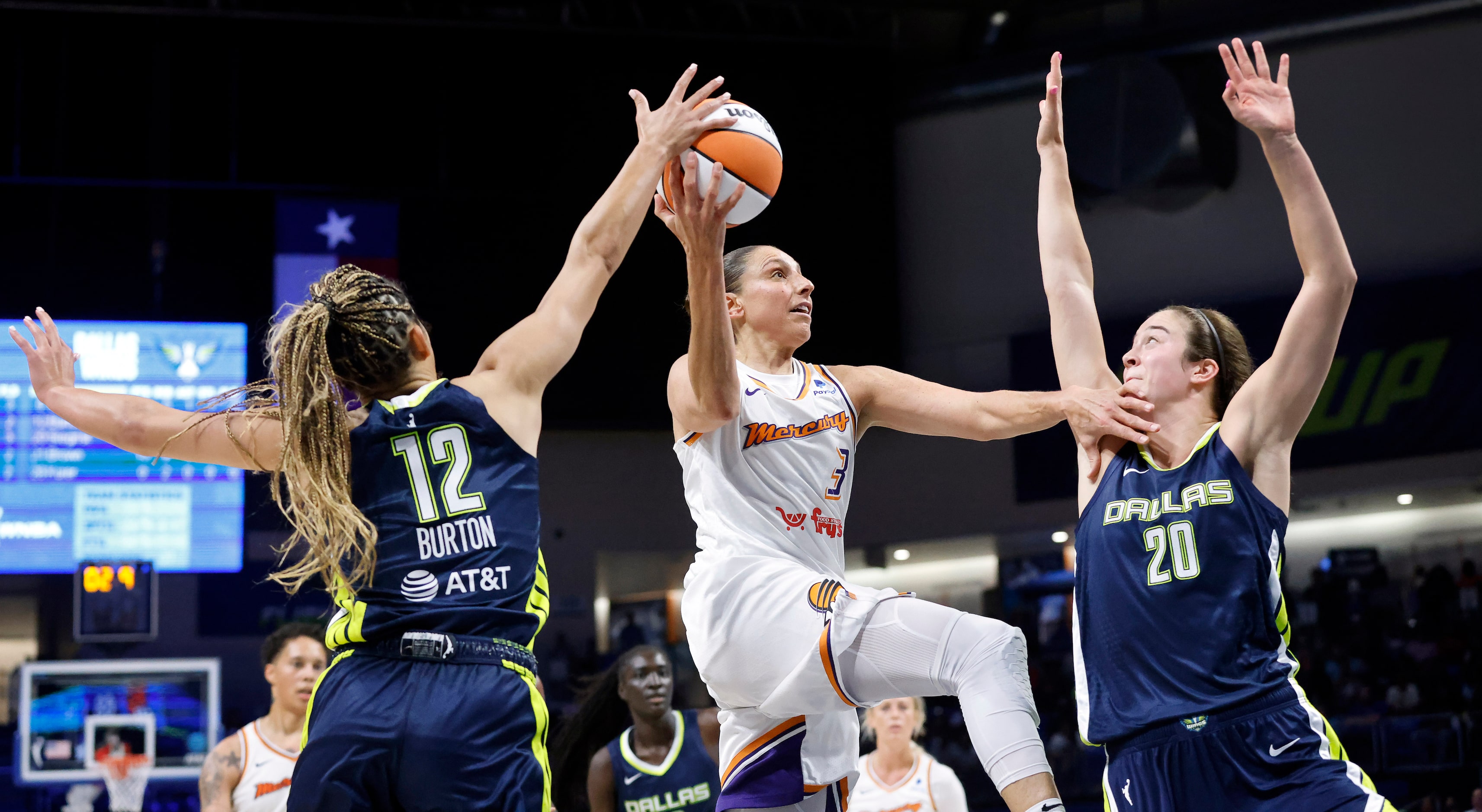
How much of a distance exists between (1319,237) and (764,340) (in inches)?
62.2

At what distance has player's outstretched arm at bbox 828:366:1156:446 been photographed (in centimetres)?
330

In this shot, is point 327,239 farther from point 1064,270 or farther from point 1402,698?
point 1402,698

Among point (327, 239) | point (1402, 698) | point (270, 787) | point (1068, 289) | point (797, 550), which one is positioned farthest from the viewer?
point (327, 239)

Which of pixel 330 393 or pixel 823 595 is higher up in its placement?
pixel 330 393

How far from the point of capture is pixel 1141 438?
126 inches

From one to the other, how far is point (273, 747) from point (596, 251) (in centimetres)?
462

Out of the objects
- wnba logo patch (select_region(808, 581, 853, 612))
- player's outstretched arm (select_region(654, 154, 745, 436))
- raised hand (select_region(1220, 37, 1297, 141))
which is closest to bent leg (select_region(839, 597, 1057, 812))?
wnba logo patch (select_region(808, 581, 853, 612))

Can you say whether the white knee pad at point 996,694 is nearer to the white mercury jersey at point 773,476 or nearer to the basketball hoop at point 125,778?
the white mercury jersey at point 773,476

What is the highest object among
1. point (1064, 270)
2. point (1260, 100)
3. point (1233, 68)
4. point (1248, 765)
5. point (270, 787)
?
point (1233, 68)

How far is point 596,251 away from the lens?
319cm

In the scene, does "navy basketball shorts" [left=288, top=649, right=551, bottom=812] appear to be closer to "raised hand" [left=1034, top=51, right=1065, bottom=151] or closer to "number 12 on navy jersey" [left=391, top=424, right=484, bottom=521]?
"number 12 on navy jersey" [left=391, top=424, right=484, bottom=521]

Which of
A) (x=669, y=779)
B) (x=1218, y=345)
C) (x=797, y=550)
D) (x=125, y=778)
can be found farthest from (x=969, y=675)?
(x=125, y=778)

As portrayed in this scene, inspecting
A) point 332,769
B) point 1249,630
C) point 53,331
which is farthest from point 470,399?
point 1249,630

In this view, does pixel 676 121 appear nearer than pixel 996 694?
No
